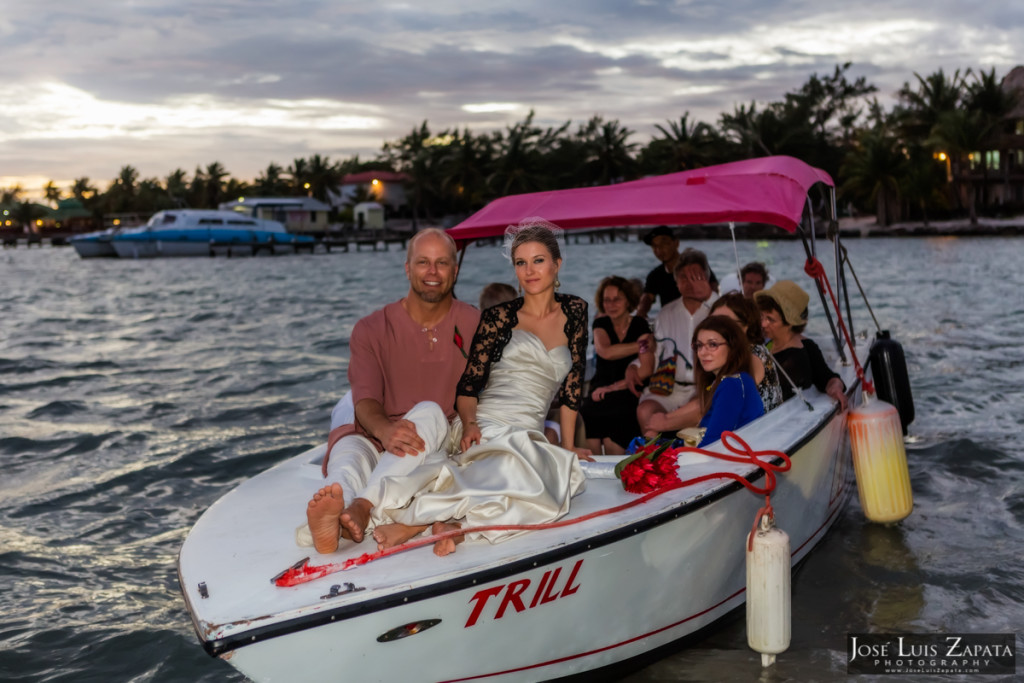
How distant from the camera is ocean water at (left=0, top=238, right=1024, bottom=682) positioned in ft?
16.4

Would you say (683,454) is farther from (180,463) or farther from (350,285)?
(350,285)

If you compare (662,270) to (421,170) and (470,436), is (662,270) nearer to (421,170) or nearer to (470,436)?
(470,436)

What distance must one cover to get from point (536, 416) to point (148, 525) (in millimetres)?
4205

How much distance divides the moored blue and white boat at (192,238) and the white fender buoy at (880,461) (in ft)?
185

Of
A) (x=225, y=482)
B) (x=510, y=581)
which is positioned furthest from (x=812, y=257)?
(x=225, y=482)

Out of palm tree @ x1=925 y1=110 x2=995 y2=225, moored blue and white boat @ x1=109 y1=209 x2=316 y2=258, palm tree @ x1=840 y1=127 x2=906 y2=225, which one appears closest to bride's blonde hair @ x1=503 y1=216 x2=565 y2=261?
moored blue and white boat @ x1=109 y1=209 x2=316 y2=258

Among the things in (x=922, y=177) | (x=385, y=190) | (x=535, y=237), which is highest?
(x=385, y=190)

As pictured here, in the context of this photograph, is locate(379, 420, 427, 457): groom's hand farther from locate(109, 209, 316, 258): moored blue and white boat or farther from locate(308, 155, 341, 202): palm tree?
locate(308, 155, 341, 202): palm tree

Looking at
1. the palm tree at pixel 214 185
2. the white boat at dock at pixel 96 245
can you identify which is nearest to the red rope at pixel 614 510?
the white boat at dock at pixel 96 245

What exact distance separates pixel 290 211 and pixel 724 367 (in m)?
73.4

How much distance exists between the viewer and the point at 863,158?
2379 inches

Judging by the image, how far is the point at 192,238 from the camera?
58406 mm

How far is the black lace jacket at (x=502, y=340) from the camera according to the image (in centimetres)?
404

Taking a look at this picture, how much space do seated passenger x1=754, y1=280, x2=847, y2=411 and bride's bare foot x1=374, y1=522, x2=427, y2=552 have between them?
2947mm
